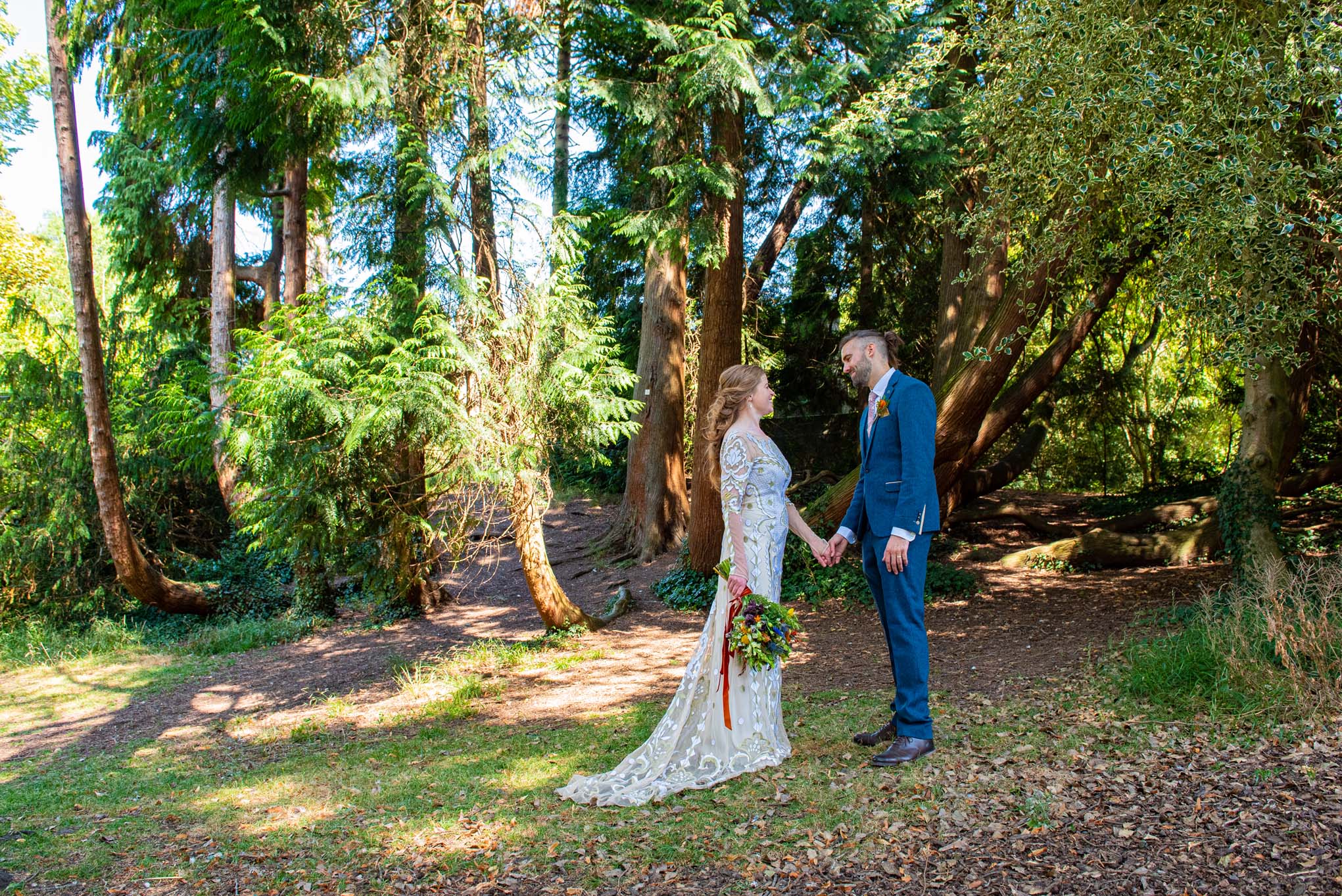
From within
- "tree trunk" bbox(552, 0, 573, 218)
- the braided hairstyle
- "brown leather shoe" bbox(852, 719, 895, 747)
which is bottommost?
"brown leather shoe" bbox(852, 719, 895, 747)

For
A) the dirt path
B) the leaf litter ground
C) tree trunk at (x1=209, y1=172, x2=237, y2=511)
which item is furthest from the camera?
tree trunk at (x1=209, y1=172, x2=237, y2=511)

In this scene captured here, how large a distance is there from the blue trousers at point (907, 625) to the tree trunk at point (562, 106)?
465 cm

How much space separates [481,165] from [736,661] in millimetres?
5302

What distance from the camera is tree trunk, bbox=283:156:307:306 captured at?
12336 millimetres

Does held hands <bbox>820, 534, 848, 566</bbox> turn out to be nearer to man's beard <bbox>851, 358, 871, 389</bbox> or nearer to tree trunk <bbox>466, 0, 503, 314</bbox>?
man's beard <bbox>851, 358, 871, 389</bbox>

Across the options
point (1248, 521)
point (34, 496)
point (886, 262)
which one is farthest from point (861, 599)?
point (34, 496)

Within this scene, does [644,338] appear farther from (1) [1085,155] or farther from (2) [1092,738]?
(2) [1092,738]

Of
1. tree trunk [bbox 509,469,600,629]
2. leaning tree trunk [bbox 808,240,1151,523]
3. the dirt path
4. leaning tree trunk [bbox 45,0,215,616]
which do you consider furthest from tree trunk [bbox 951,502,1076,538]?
leaning tree trunk [bbox 45,0,215,616]

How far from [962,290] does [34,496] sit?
1327 cm

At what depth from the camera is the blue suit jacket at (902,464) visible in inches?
160

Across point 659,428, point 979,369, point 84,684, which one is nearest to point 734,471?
point 979,369

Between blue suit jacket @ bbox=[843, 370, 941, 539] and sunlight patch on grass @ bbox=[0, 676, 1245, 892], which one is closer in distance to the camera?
sunlight patch on grass @ bbox=[0, 676, 1245, 892]

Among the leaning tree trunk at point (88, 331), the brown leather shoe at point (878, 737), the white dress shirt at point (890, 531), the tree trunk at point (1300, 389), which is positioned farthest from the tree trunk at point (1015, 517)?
the leaning tree trunk at point (88, 331)

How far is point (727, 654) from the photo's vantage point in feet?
14.6
